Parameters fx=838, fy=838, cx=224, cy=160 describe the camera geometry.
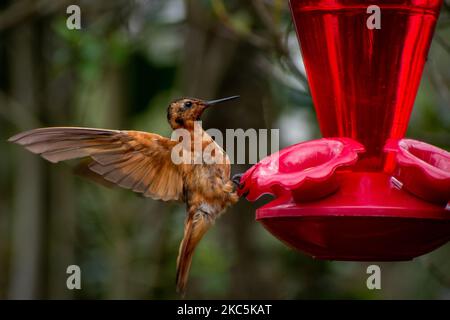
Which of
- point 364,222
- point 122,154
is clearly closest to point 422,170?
point 364,222

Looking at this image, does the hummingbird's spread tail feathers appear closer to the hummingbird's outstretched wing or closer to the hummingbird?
the hummingbird

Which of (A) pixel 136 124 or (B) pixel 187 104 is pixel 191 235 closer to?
(B) pixel 187 104

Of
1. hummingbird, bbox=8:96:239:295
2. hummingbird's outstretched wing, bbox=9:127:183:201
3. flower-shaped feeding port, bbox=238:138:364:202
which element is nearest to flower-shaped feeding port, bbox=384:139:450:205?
flower-shaped feeding port, bbox=238:138:364:202

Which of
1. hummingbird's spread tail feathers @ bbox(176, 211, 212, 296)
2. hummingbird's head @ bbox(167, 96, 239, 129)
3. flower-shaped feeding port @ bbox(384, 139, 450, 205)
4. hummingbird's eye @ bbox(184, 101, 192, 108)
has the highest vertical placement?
hummingbird's eye @ bbox(184, 101, 192, 108)

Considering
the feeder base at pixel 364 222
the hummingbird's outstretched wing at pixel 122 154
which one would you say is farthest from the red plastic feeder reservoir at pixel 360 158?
the hummingbird's outstretched wing at pixel 122 154

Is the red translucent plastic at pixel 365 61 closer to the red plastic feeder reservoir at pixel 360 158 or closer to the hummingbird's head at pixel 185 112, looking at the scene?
the red plastic feeder reservoir at pixel 360 158

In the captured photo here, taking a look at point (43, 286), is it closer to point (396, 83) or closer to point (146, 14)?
point (146, 14)
